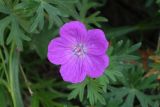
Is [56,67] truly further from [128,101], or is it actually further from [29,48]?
[128,101]

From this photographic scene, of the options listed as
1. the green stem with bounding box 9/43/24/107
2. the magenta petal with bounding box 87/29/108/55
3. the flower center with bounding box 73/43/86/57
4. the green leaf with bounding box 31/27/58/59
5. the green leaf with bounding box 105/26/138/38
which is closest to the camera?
the magenta petal with bounding box 87/29/108/55

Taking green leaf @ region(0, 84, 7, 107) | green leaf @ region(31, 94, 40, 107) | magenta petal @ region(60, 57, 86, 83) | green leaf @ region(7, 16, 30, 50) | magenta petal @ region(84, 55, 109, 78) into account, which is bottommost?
green leaf @ region(31, 94, 40, 107)

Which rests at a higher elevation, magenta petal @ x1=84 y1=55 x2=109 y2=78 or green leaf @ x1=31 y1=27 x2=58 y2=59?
magenta petal @ x1=84 y1=55 x2=109 y2=78

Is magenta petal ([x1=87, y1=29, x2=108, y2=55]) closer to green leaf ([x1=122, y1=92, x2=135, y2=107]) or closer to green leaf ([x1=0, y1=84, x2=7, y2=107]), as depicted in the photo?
green leaf ([x1=122, y1=92, x2=135, y2=107])

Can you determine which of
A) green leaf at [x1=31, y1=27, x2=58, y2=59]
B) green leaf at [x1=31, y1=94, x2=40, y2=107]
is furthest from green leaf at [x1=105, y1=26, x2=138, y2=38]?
green leaf at [x1=31, y1=94, x2=40, y2=107]

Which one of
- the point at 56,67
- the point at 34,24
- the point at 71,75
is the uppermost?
the point at 34,24

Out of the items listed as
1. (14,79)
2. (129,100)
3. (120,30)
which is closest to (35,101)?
(14,79)

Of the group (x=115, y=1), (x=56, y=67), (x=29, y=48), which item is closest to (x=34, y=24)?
(x=29, y=48)
